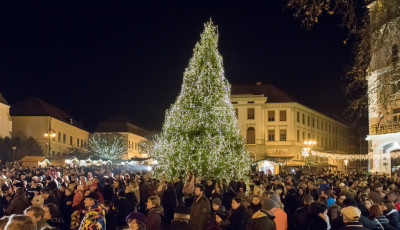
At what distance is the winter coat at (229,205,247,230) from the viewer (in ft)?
27.7

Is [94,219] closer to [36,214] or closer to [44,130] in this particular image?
[36,214]

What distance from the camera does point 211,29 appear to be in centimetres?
2197

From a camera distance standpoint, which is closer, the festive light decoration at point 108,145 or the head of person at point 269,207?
the head of person at point 269,207

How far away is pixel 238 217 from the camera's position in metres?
8.55

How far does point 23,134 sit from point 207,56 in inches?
1933

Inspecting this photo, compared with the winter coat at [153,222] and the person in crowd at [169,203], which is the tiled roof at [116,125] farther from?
the winter coat at [153,222]

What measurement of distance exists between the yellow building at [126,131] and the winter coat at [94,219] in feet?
250

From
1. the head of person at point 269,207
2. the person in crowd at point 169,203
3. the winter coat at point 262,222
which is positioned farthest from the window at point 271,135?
the winter coat at point 262,222

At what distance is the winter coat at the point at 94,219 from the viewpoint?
24.1 feet

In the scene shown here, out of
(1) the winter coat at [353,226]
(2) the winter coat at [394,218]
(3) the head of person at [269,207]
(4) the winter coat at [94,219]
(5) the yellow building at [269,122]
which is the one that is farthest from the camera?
(5) the yellow building at [269,122]

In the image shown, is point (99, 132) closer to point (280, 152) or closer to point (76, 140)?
point (76, 140)

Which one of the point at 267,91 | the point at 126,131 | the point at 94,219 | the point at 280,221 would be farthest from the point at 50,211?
the point at 126,131

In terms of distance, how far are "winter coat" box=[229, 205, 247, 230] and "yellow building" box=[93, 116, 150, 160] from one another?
75487 mm

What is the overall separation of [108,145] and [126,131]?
7302 millimetres
